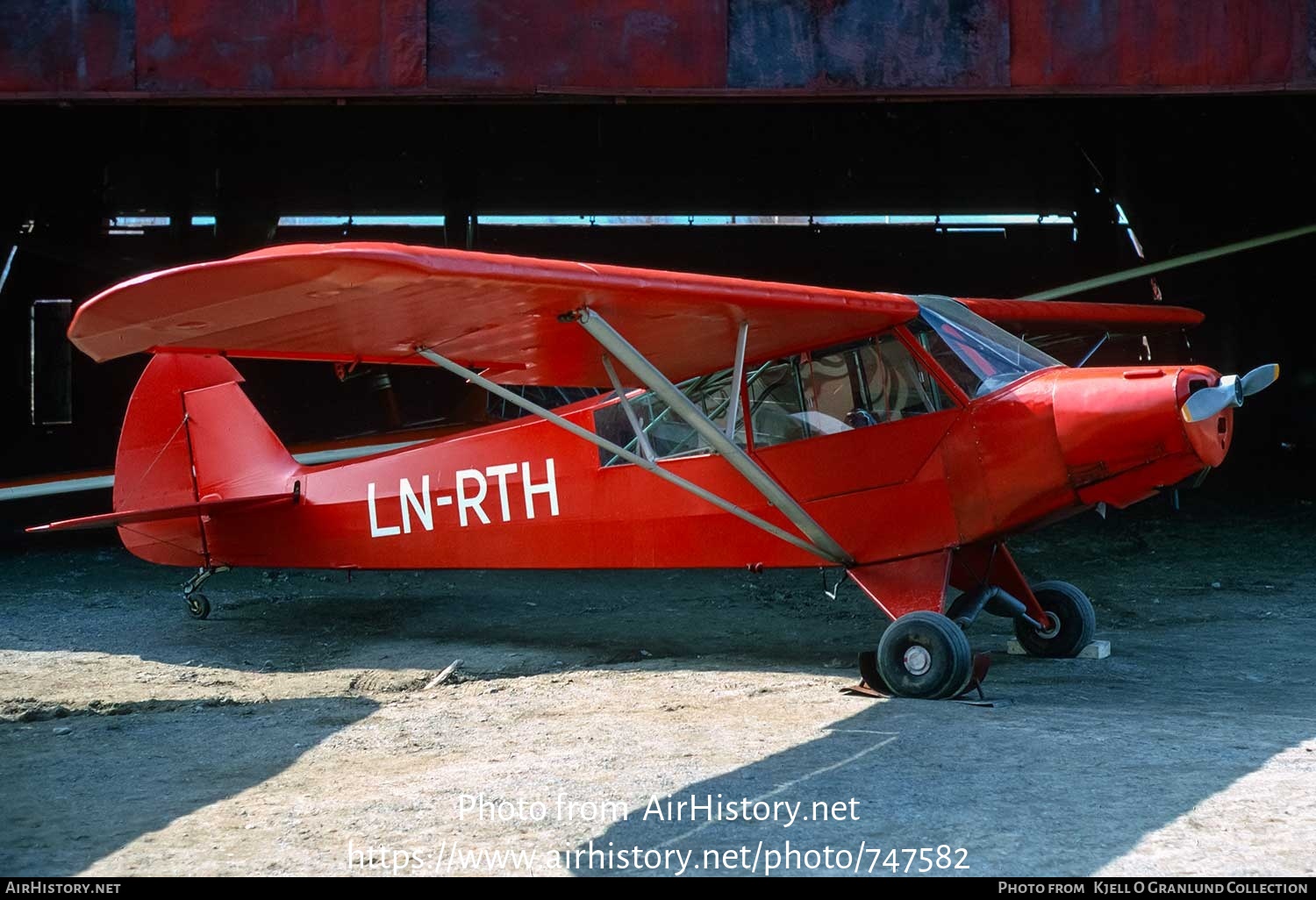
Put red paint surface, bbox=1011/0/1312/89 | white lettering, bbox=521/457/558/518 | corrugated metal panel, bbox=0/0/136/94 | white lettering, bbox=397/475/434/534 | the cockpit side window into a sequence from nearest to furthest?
1. the cockpit side window
2. white lettering, bbox=521/457/558/518
3. white lettering, bbox=397/475/434/534
4. red paint surface, bbox=1011/0/1312/89
5. corrugated metal panel, bbox=0/0/136/94

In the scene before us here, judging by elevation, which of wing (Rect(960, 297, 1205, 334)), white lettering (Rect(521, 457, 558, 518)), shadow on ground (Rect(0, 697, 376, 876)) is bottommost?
shadow on ground (Rect(0, 697, 376, 876))

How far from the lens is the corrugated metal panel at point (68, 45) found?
31.2 ft

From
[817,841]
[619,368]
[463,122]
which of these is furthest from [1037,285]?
[817,841]

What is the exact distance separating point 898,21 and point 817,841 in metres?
7.52

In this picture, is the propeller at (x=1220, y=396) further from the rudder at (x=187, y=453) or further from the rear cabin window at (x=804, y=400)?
the rudder at (x=187, y=453)

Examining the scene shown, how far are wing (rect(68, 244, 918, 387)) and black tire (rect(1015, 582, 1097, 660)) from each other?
2.02 m

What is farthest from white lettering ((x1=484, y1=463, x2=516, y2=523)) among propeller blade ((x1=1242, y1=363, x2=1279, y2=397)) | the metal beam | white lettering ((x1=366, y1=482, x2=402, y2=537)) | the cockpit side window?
propeller blade ((x1=1242, y1=363, x2=1279, y2=397))

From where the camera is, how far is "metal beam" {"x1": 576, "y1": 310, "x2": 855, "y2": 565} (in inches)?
226

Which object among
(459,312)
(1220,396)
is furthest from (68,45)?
(1220,396)

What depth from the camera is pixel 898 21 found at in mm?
9438

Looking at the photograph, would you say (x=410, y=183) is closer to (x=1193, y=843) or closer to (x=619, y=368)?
(x=619, y=368)

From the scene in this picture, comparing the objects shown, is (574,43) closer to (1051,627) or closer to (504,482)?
(504,482)

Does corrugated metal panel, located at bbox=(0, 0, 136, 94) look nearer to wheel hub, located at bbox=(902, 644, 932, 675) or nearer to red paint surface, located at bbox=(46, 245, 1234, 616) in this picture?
red paint surface, located at bbox=(46, 245, 1234, 616)

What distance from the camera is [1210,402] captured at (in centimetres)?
545
